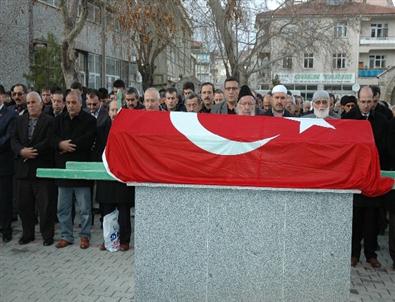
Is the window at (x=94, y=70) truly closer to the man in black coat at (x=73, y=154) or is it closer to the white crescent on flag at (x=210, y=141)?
the man in black coat at (x=73, y=154)

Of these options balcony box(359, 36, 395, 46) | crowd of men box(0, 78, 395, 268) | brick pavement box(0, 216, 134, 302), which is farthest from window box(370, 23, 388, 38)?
brick pavement box(0, 216, 134, 302)

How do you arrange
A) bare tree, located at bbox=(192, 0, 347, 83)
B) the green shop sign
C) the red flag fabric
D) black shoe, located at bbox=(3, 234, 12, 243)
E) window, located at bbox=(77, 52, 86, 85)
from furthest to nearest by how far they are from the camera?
the green shop sign → window, located at bbox=(77, 52, 86, 85) → bare tree, located at bbox=(192, 0, 347, 83) → black shoe, located at bbox=(3, 234, 12, 243) → the red flag fabric

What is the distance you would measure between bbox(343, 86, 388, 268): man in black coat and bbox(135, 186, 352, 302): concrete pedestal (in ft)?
5.96

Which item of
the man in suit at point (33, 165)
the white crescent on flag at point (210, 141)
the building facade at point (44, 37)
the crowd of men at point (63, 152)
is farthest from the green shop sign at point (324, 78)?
the white crescent on flag at point (210, 141)

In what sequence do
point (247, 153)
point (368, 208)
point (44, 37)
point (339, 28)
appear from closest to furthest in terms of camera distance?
point (247, 153)
point (368, 208)
point (44, 37)
point (339, 28)

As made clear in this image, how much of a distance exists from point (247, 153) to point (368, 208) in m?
2.43

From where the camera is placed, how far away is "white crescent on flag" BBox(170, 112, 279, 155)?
3.79m

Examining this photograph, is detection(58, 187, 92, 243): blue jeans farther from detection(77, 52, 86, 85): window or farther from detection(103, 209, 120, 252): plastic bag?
detection(77, 52, 86, 85): window

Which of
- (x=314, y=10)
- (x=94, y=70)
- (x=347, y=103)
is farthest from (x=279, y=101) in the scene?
(x=94, y=70)

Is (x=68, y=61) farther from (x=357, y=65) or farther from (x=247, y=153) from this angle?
(x=357, y=65)

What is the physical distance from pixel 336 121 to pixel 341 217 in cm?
85

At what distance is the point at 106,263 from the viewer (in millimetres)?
5492

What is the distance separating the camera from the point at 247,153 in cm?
377

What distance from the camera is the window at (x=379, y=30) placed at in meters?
56.7
